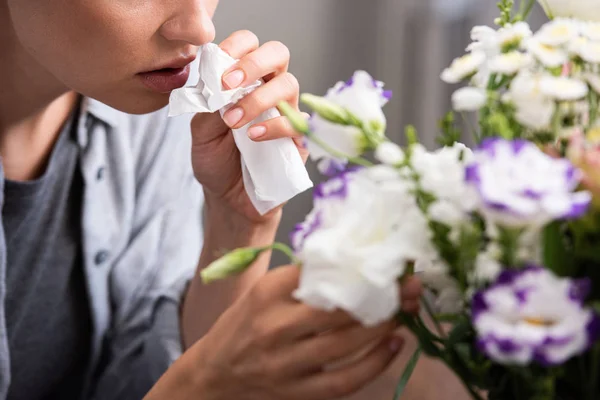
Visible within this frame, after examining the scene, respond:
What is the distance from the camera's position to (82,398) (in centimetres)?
103

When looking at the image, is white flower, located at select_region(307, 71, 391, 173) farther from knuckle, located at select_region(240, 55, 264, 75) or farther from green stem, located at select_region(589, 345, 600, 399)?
knuckle, located at select_region(240, 55, 264, 75)

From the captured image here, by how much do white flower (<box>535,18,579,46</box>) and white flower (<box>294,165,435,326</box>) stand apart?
9 cm

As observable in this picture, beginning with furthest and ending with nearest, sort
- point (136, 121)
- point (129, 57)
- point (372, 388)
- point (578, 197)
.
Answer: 1. point (136, 121)
2. point (129, 57)
3. point (372, 388)
4. point (578, 197)

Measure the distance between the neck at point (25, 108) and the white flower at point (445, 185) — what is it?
0.65 meters

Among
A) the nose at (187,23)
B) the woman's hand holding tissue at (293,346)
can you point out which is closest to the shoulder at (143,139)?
the nose at (187,23)

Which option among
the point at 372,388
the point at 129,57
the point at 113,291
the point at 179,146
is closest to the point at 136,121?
the point at 179,146

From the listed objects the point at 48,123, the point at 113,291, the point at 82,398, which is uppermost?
the point at 48,123

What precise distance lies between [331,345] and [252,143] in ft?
1.28

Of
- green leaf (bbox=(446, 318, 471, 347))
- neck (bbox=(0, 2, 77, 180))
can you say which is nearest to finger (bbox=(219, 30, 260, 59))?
neck (bbox=(0, 2, 77, 180))

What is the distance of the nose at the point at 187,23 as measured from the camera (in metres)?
0.64

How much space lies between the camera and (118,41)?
0.64 m

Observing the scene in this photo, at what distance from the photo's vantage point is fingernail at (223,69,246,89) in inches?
26.2

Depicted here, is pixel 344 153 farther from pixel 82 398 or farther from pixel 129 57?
pixel 82 398

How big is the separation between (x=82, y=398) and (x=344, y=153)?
87cm
